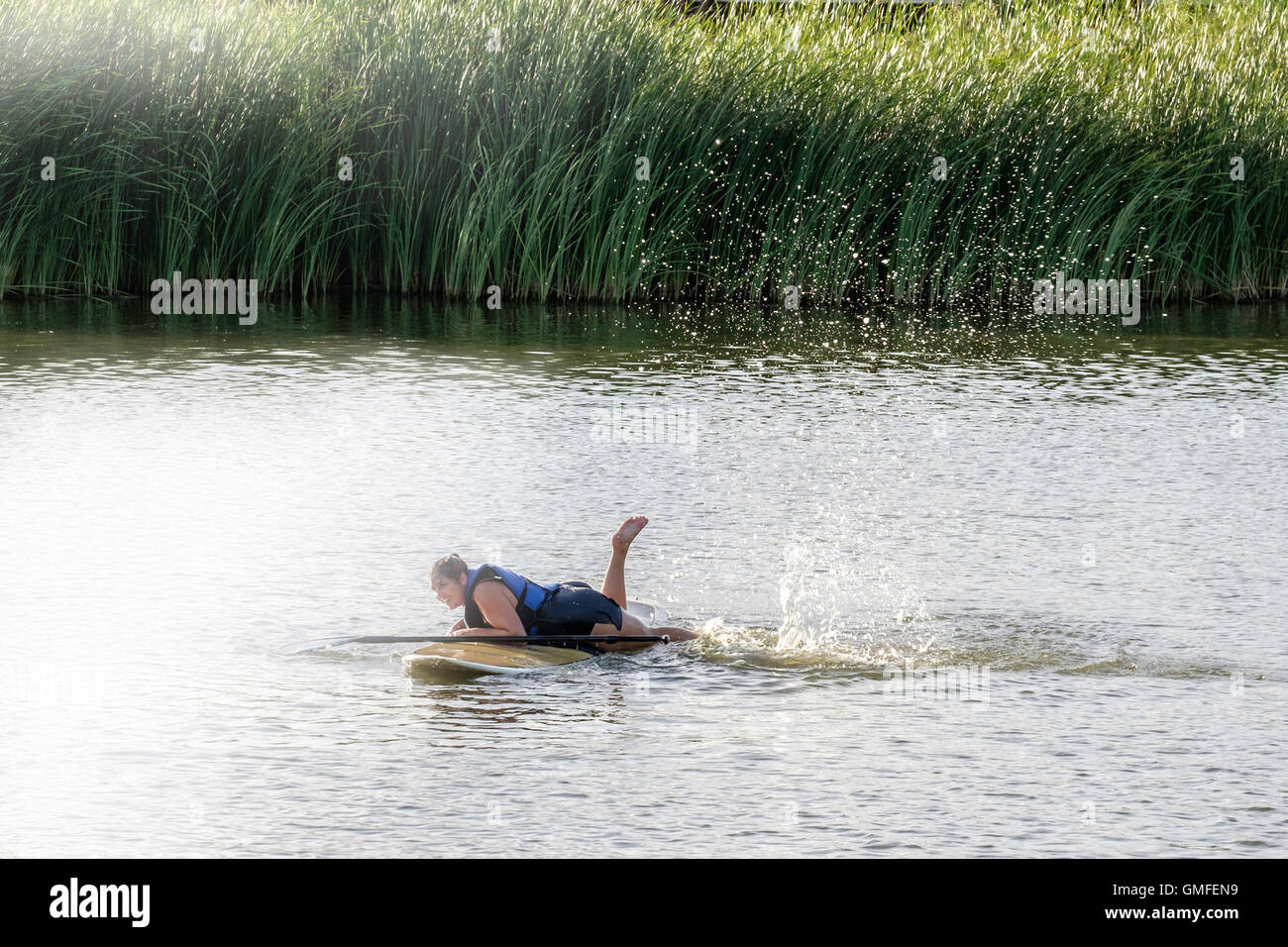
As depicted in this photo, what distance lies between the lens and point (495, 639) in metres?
7.57

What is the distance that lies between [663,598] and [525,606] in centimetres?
96

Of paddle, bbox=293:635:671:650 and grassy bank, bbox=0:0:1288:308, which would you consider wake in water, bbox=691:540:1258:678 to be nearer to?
paddle, bbox=293:635:671:650

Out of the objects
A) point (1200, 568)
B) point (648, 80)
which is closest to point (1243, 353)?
point (648, 80)

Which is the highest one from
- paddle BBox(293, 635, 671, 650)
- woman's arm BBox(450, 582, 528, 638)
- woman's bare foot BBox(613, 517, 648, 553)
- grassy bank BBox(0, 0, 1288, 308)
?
grassy bank BBox(0, 0, 1288, 308)

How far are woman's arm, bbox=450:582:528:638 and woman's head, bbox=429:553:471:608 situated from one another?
70mm

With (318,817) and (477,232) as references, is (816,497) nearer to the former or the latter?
(318,817)

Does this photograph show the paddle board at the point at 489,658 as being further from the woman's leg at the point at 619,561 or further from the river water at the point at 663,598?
the woman's leg at the point at 619,561

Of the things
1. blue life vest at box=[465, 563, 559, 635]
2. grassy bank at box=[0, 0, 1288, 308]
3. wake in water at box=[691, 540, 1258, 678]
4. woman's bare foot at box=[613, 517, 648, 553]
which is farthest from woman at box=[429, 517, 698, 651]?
grassy bank at box=[0, 0, 1288, 308]

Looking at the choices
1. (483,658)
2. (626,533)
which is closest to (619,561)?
(626,533)

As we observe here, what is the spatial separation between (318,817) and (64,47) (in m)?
14.2

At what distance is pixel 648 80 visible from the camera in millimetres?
19234

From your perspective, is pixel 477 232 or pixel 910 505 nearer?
pixel 910 505

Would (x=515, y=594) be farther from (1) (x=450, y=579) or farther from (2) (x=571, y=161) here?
(2) (x=571, y=161)

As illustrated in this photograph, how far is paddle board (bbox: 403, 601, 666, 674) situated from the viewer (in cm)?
742
